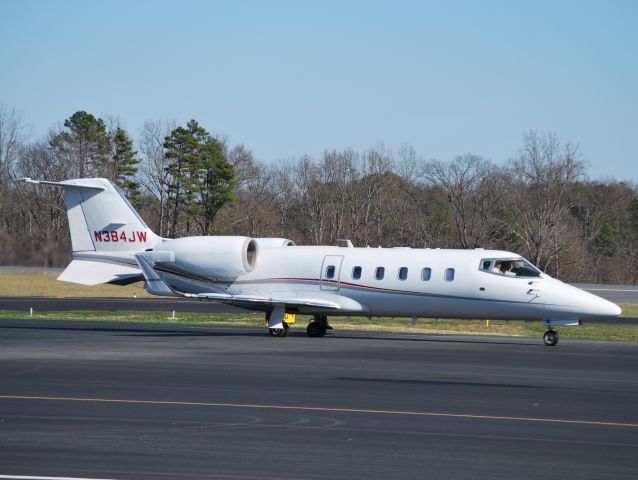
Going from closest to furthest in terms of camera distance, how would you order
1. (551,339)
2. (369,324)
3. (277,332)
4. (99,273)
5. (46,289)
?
(551,339) → (277,332) → (99,273) → (369,324) → (46,289)

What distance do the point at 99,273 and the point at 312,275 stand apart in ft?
22.9

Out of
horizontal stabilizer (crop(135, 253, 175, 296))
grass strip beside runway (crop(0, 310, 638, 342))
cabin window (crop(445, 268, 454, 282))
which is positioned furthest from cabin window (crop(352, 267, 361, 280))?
horizontal stabilizer (crop(135, 253, 175, 296))

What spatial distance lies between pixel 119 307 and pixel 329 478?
125ft

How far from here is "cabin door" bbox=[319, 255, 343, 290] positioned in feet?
96.5

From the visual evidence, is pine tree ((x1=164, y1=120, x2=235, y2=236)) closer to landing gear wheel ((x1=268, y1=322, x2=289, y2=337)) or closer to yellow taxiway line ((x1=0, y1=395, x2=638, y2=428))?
landing gear wheel ((x1=268, y1=322, x2=289, y2=337))

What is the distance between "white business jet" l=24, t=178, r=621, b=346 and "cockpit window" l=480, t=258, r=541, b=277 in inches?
1.1

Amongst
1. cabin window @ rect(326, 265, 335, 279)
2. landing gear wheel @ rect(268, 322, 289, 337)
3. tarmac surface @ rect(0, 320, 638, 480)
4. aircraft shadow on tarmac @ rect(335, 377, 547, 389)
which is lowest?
tarmac surface @ rect(0, 320, 638, 480)

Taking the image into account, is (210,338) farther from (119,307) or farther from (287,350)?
(119,307)

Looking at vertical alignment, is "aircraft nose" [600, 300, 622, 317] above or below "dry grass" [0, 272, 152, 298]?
above

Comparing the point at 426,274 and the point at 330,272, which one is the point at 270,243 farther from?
the point at 426,274

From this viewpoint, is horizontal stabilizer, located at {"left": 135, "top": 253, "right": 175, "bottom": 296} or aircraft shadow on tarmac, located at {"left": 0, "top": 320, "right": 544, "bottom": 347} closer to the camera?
aircraft shadow on tarmac, located at {"left": 0, "top": 320, "right": 544, "bottom": 347}

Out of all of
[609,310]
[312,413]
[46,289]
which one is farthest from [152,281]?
[46,289]

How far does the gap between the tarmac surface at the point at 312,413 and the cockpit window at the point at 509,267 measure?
351 centimetres

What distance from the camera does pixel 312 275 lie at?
97.4ft
